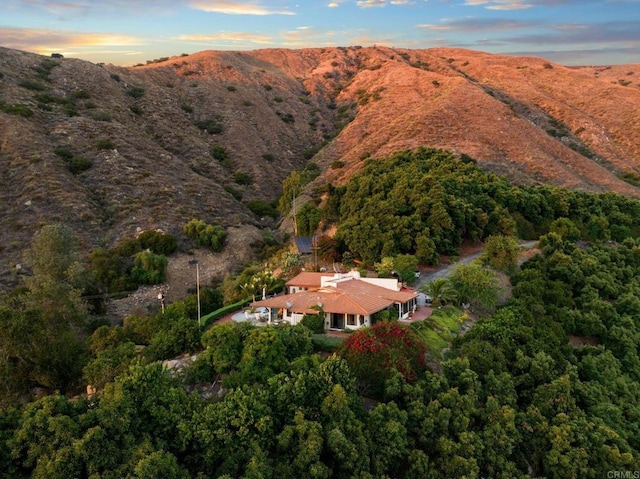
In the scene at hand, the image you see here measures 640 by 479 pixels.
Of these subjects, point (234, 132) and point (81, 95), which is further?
point (234, 132)

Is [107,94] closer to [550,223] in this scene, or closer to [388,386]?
[550,223]

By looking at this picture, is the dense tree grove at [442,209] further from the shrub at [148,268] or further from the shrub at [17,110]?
the shrub at [17,110]

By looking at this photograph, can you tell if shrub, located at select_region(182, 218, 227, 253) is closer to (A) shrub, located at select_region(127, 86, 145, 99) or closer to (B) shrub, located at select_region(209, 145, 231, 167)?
(B) shrub, located at select_region(209, 145, 231, 167)

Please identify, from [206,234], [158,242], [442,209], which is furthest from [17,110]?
[442,209]

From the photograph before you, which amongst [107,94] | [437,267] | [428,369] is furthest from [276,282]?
[107,94]

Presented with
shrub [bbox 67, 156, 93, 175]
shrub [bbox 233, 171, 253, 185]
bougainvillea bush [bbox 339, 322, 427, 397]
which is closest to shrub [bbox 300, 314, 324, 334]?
bougainvillea bush [bbox 339, 322, 427, 397]

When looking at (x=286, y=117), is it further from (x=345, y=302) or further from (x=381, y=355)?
(x=381, y=355)
